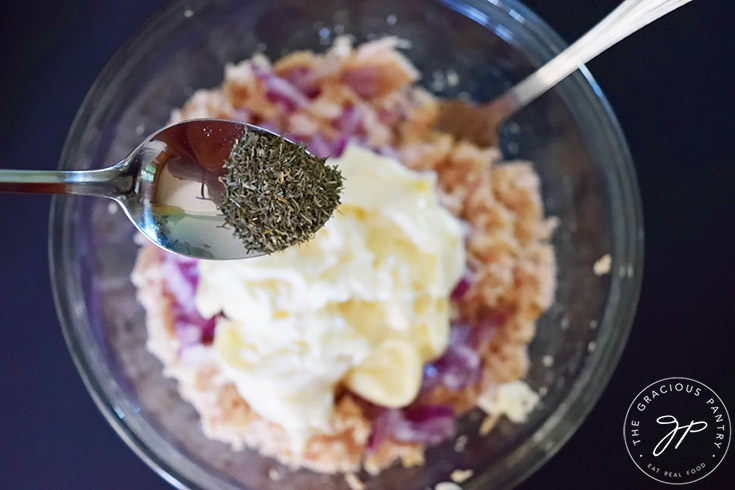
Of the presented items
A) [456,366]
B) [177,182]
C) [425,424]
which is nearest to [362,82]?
[177,182]

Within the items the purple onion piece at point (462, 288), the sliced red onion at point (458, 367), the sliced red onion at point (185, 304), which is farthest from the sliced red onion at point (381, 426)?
the sliced red onion at point (185, 304)

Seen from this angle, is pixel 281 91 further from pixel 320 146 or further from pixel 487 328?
pixel 487 328

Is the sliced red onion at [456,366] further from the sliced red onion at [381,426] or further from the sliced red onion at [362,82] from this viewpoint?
the sliced red onion at [362,82]

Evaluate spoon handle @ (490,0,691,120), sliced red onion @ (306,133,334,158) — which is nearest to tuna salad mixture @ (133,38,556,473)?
sliced red onion @ (306,133,334,158)

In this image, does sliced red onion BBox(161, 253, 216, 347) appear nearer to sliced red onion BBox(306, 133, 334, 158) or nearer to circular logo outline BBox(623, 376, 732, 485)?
sliced red onion BBox(306, 133, 334, 158)

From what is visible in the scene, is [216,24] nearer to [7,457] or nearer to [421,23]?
[421,23]
